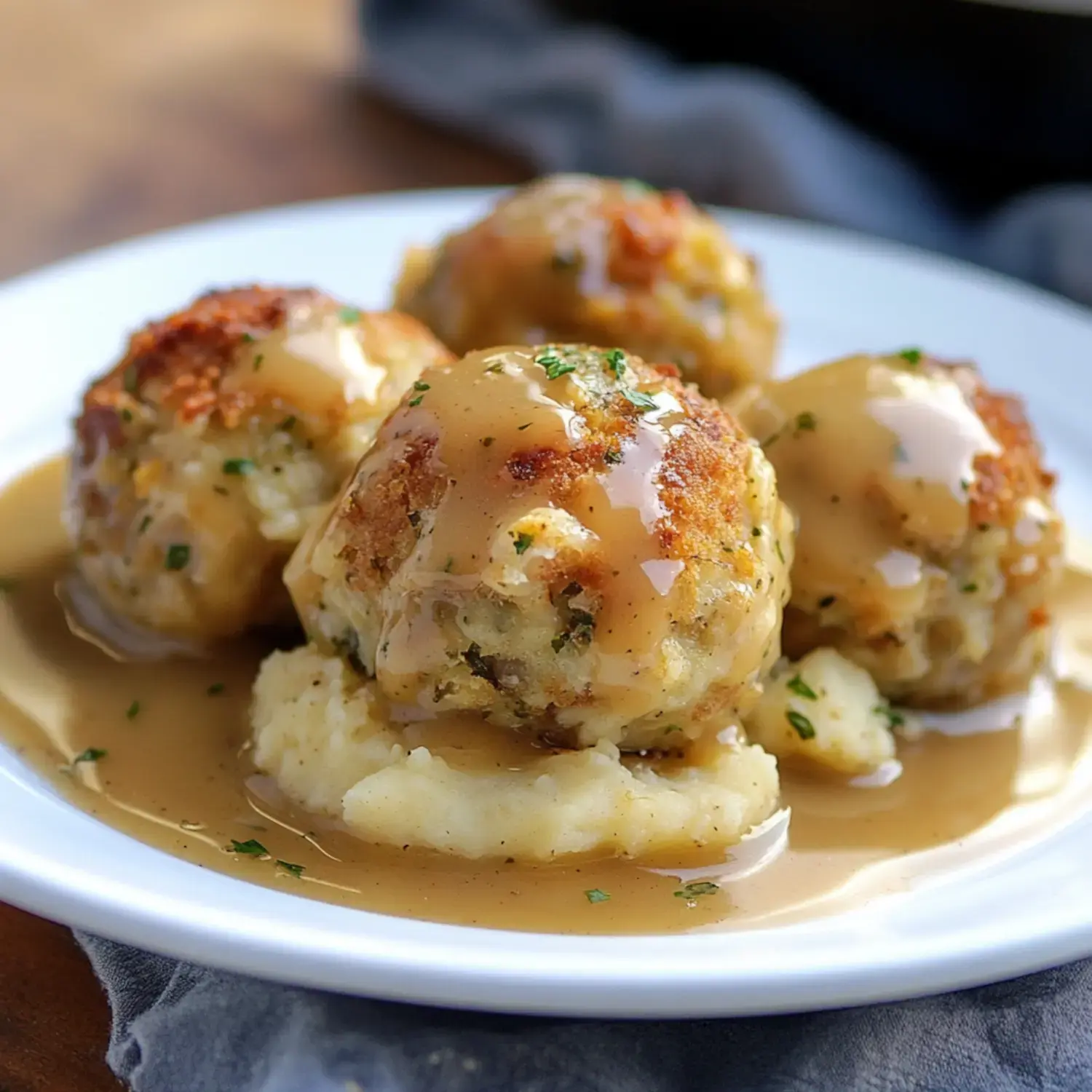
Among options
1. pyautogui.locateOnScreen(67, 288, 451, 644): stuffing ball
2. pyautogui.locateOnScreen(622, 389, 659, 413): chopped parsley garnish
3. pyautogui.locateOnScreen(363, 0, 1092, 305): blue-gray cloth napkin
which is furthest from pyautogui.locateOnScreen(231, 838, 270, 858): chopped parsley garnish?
pyautogui.locateOnScreen(363, 0, 1092, 305): blue-gray cloth napkin

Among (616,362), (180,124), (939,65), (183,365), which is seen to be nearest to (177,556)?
(183,365)

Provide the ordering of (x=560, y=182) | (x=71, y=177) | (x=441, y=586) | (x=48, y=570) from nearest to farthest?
1. (x=441, y=586)
2. (x=48, y=570)
3. (x=560, y=182)
4. (x=71, y=177)

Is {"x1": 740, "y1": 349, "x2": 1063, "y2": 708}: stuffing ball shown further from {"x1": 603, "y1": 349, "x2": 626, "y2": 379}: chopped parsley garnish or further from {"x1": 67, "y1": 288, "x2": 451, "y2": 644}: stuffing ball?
{"x1": 67, "y1": 288, "x2": 451, "y2": 644}: stuffing ball

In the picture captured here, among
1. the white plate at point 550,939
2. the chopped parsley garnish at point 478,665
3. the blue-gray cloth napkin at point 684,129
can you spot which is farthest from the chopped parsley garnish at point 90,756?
the blue-gray cloth napkin at point 684,129

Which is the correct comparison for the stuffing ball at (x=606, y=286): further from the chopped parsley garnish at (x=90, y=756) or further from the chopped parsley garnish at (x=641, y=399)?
the chopped parsley garnish at (x=90, y=756)

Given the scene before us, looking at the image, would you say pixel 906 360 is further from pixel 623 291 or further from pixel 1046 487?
pixel 623 291

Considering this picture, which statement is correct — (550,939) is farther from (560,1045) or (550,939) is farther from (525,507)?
(525,507)

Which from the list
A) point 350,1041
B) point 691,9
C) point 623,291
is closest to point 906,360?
point 623,291
